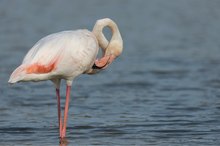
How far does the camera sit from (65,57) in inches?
374

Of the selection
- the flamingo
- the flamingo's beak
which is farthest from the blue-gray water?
the flamingo's beak

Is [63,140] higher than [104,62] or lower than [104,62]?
lower

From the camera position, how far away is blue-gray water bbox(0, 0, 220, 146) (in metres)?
10.1

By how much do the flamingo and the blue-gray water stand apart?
78cm

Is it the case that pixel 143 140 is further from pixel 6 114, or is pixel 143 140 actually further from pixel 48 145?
pixel 6 114

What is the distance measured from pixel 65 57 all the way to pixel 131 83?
14.9 feet

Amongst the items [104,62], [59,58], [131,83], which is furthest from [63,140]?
[131,83]

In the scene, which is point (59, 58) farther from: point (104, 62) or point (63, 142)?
point (63, 142)

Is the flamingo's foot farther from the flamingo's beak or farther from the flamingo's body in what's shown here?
the flamingo's beak

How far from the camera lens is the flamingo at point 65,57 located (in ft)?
30.5

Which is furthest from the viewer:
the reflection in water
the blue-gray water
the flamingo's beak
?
the blue-gray water

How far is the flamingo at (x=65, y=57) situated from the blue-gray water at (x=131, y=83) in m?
0.78

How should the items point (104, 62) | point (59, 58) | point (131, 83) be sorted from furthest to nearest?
point (131, 83), point (104, 62), point (59, 58)

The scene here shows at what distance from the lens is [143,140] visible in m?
9.54
